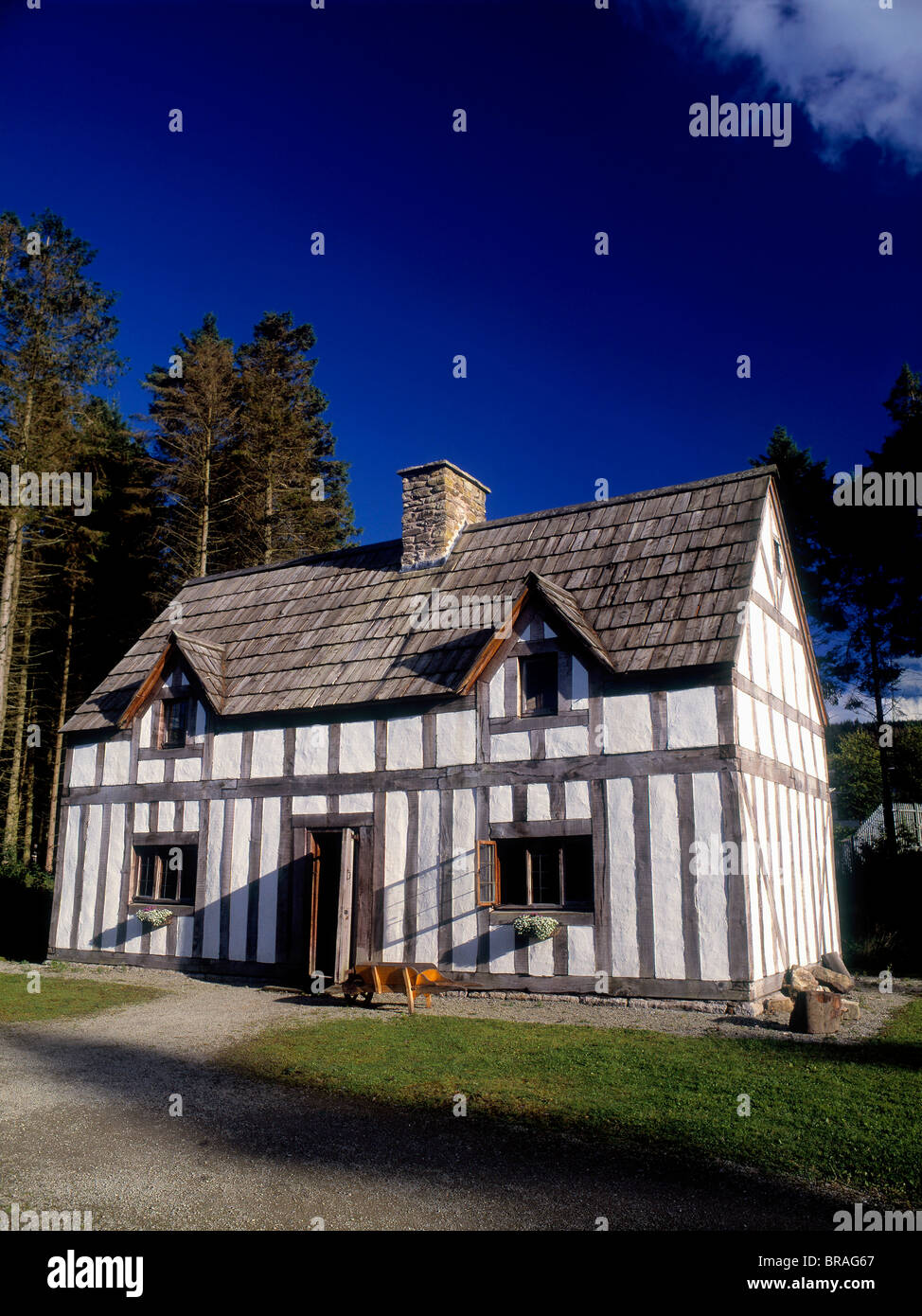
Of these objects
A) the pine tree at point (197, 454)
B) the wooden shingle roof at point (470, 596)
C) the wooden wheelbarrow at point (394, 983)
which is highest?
the pine tree at point (197, 454)

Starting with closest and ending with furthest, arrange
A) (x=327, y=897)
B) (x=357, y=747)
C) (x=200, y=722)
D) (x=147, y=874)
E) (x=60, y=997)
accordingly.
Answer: (x=60, y=997)
(x=327, y=897)
(x=357, y=747)
(x=200, y=722)
(x=147, y=874)

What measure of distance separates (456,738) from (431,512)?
17.1 ft

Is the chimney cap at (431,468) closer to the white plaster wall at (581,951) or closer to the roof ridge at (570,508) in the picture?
the roof ridge at (570,508)

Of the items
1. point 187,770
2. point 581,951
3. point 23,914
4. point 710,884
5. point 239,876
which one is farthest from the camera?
point 23,914

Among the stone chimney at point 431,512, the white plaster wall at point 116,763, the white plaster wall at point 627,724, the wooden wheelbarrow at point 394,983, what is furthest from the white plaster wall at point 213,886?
the white plaster wall at point 627,724

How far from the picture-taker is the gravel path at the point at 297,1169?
199 inches

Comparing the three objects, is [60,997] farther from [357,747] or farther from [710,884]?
[710,884]

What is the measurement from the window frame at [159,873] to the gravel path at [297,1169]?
25.1ft

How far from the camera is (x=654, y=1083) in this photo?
8.16 meters

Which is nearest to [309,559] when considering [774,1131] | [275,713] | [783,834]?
[275,713]

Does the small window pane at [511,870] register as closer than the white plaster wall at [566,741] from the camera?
No

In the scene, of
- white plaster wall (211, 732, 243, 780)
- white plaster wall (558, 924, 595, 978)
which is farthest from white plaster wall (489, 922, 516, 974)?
white plaster wall (211, 732, 243, 780)

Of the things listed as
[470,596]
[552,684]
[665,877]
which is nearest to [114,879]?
[470,596]

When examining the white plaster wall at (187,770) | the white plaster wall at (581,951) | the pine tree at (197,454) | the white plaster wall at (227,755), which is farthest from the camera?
the pine tree at (197,454)
